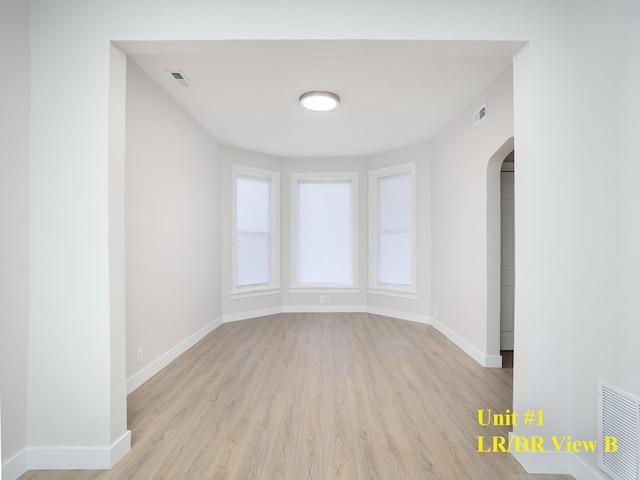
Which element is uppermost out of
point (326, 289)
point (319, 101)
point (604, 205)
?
point (319, 101)

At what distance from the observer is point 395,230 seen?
5.63m

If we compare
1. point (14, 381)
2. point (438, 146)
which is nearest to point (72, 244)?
point (14, 381)

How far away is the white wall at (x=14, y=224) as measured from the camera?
175 centimetres

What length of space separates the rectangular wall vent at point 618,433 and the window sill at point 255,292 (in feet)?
14.9

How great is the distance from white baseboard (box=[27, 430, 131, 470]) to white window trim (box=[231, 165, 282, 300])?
3.44m

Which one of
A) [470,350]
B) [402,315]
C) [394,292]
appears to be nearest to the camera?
[470,350]

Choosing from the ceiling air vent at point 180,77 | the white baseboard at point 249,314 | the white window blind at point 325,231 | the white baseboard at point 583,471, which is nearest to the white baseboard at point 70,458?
the white baseboard at point 583,471

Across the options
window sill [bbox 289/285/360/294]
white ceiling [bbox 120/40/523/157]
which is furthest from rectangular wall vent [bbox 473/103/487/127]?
window sill [bbox 289/285/360/294]

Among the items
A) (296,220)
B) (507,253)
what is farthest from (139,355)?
(507,253)

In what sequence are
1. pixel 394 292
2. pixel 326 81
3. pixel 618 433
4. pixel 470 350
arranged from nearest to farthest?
pixel 618 433 < pixel 326 81 < pixel 470 350 < pixel 394 292

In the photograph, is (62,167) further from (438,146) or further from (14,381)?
(438,146)

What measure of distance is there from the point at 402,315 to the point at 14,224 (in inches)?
191

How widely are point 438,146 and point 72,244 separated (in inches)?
171

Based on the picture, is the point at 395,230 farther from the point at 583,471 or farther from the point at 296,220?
the point at 583,471
